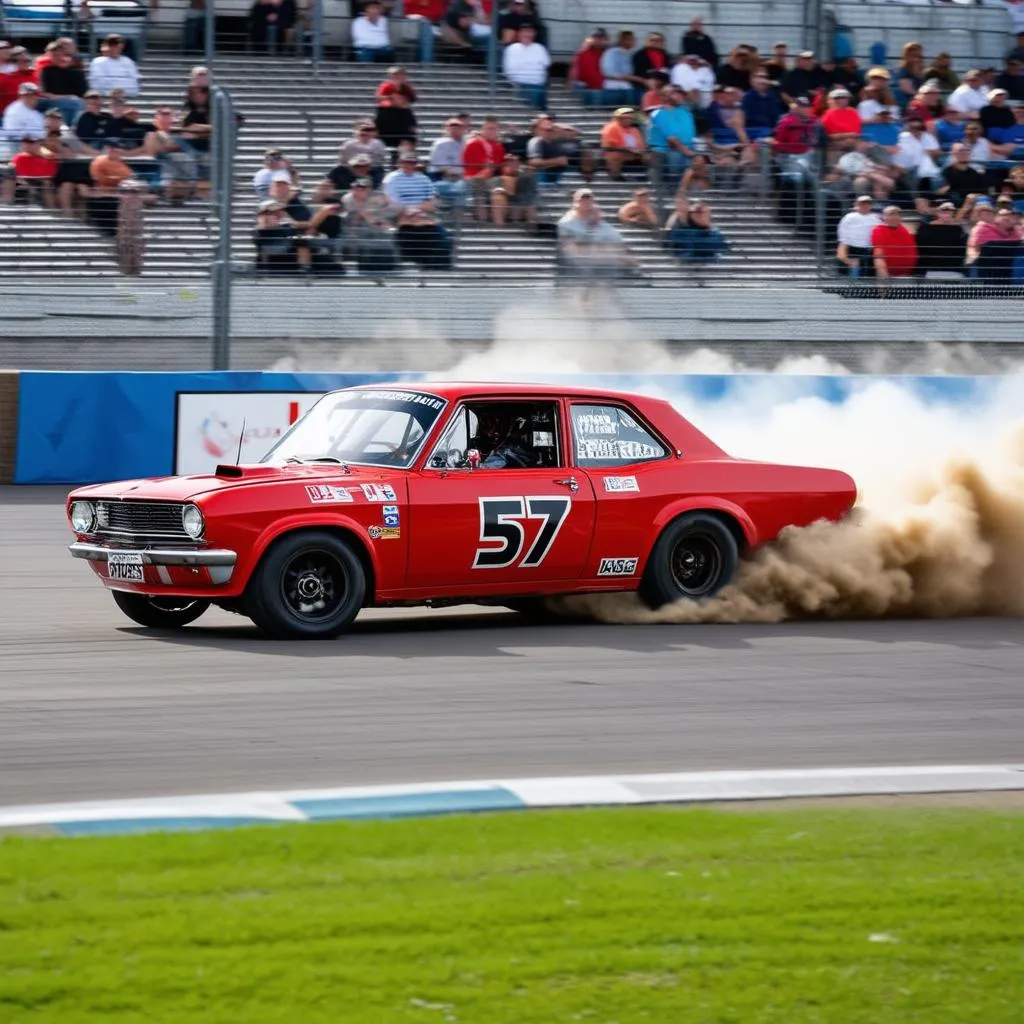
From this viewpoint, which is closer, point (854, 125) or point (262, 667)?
point (262, 667)

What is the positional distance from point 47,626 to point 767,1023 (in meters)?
6.94

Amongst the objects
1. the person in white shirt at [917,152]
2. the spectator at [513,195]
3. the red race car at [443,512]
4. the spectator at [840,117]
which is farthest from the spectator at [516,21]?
the red race car at [443,512]

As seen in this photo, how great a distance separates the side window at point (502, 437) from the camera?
10.1m

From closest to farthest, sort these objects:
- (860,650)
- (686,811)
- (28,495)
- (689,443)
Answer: (686,811)
(860,650)
(689,443)
(28,495)

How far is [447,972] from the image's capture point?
4324 millimetres

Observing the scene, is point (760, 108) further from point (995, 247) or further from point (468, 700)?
point (468, 700)

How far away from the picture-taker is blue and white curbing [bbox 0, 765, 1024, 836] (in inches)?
229

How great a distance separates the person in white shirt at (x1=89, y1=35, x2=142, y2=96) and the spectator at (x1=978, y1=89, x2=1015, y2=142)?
10.0 m

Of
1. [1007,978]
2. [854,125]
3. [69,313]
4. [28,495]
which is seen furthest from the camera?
[854,125]

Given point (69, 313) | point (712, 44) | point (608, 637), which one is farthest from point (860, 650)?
point (712, 44)

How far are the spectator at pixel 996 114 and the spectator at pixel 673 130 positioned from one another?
4086 mm

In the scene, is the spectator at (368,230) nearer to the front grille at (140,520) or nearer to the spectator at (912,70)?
the front grille at (140,520)

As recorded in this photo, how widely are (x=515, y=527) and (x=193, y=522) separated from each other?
172 cm

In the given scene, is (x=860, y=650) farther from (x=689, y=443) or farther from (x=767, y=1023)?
(x=767, y=1023)
